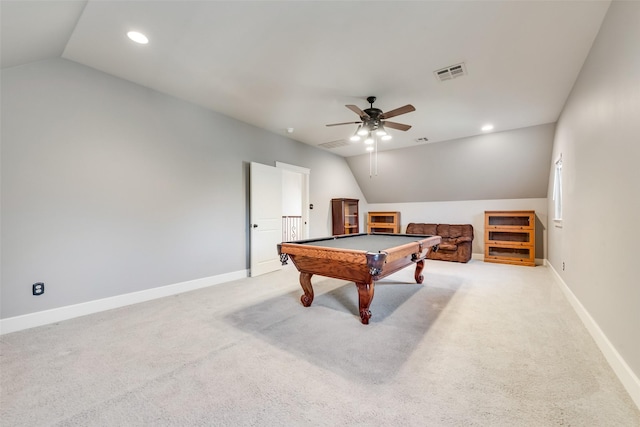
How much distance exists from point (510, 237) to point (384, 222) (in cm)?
294

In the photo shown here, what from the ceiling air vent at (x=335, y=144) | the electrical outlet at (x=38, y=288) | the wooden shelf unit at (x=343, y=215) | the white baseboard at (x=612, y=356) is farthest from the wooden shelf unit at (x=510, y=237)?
the electrical outlet at (x=38, y=288)

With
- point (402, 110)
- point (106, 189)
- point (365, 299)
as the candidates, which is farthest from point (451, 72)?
point (106, 189)

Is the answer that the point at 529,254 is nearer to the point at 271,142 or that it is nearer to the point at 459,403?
the point at 459,403

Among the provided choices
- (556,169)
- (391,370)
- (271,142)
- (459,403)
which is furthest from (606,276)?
(271,142)

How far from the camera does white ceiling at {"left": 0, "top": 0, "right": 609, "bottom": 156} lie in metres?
2.05

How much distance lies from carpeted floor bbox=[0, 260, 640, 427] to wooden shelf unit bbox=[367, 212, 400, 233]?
13.7ft

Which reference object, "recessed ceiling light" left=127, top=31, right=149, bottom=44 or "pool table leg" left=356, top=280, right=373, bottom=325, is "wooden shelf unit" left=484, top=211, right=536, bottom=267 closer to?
"pool table leg" left=356, top=280, right=373, bottom=325

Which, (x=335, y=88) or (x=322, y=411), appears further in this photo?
(x=335, y=88)

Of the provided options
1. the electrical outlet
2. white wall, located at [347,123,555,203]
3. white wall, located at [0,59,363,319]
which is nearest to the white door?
white wall, located at [0,59,363,319]

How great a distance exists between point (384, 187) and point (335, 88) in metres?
4.35

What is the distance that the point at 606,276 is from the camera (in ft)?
6.65

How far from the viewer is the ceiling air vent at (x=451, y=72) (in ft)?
9.33

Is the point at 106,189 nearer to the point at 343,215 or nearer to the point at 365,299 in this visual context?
the point at 365,299

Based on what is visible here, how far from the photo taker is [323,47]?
252cm
